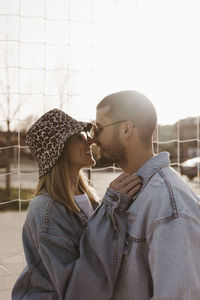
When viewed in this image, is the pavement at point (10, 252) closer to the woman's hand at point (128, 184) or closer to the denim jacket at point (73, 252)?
the denim jacket at point (73, 252)

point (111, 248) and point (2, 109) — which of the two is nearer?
point (111, 248)

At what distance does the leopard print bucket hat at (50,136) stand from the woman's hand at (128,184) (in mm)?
317

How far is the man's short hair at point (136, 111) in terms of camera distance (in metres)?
1.41

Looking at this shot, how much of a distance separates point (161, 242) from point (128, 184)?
0.24 meters

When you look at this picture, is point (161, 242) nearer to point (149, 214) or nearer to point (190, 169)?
point (149, 214)

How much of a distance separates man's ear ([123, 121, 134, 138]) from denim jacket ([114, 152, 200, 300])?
120 millimetres

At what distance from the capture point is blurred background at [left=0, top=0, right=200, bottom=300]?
146 inches

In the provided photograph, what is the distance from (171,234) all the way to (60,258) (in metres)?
0.39

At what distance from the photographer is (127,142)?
4.66 ft

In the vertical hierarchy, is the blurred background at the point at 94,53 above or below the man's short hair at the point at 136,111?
above

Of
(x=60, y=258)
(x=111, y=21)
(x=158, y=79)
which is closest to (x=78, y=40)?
(x=111, y=21)

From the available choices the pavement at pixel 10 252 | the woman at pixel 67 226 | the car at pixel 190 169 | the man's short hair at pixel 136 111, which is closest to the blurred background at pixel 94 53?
the pavement at pixel 10 252

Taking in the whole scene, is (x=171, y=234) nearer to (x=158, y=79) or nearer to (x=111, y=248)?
(x=111, y=248)

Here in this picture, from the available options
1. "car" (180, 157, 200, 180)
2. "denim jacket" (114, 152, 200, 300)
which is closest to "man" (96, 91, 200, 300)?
"denim jacket" (114, 152, 200, 300)
